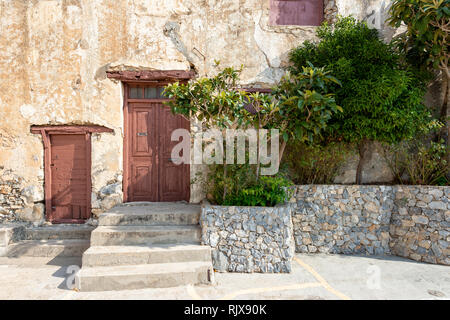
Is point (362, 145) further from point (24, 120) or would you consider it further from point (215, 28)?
point (24, 120)

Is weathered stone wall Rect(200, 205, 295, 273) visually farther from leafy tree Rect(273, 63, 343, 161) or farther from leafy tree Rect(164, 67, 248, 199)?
leafy tree Rect(273, 63, 343, 161)

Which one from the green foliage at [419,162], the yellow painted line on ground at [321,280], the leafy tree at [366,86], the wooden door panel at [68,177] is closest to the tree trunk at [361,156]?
the leafy tree at [366,86]

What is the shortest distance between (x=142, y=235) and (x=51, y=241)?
2078 mm

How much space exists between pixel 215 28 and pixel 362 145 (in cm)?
400

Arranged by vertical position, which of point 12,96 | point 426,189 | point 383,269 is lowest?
point 383,269

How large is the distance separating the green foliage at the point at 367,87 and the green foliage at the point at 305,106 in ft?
2.25

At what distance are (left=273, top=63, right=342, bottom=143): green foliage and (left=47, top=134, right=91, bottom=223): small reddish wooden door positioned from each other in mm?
4082

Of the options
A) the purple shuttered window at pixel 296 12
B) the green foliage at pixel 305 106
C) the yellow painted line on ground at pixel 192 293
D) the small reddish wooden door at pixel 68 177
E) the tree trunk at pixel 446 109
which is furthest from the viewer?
the purple shuttered window at pixel 296 12

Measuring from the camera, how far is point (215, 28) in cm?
548

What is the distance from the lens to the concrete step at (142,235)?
407cm

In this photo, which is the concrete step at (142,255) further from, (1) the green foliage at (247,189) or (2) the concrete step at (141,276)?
(1) the green foliage at (247,189)

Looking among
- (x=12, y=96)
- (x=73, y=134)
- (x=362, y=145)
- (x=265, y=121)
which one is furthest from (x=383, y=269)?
(x=12, y=96)

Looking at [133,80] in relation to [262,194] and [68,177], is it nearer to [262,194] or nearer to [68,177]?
[68,177]

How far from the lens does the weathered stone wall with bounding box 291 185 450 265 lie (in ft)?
15.8
